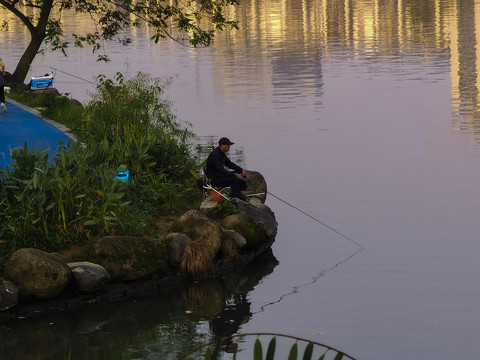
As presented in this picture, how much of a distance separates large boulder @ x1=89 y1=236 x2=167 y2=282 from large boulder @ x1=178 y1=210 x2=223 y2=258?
3.28 ft

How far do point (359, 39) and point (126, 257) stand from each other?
5398 centimetres

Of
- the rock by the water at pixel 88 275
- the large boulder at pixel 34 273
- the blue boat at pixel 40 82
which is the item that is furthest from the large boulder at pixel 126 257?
the blue boat at pixel 40 82

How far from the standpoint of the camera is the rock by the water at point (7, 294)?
14.9 m

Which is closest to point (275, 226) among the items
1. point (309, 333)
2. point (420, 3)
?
point (309, 333)

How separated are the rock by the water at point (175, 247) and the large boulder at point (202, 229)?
0.97 ft

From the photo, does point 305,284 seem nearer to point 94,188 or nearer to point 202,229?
point 202,229

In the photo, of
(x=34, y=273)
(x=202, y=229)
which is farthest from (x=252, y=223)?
(x=34, y=273)

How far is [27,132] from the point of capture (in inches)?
981

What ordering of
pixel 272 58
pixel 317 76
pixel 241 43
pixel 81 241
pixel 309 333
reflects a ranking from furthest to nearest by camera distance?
pixel 241 43 < pixel 272 58 < pixel 317 76 < pixel 81 241 < pixel 309 333

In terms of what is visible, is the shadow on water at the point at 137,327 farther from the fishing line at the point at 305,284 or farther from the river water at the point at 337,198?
the fishing line at the point at 305,284

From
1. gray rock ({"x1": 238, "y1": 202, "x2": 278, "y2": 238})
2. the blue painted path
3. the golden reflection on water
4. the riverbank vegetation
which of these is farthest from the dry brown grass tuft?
the golden reflection on water

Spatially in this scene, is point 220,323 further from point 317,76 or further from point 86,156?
point 317,76

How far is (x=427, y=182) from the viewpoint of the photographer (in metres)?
26.3

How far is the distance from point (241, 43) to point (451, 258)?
49858 mm
